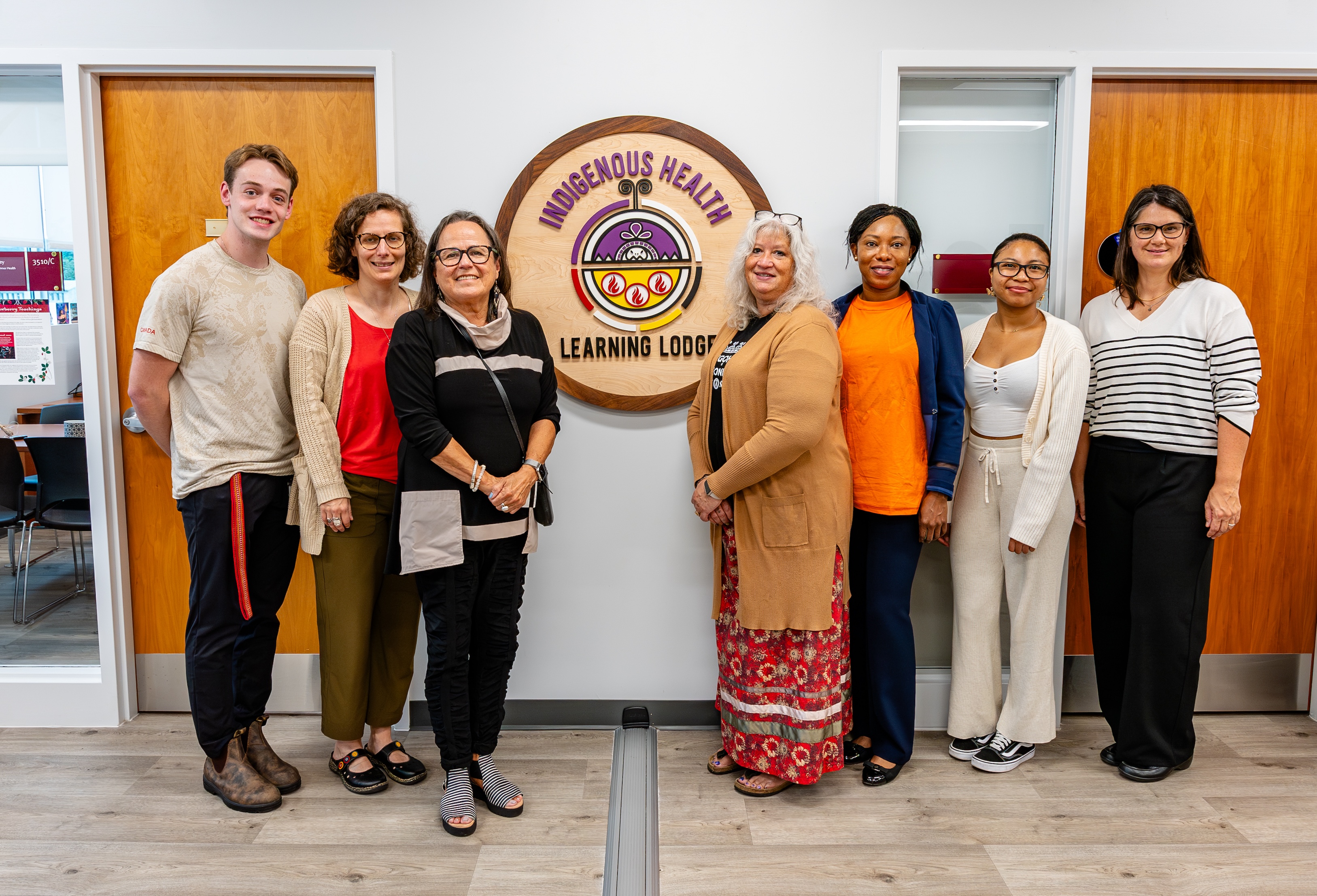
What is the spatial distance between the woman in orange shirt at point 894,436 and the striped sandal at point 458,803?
1.14 meters

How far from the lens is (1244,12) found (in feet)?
8.22

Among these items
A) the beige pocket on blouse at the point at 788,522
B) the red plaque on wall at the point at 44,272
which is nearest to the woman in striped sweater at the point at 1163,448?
the beige pocket on blouse at the point at 788,522

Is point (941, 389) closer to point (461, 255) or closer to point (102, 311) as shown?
point (461, 255)

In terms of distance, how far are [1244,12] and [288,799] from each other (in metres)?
3.82

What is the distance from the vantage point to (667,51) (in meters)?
2.47

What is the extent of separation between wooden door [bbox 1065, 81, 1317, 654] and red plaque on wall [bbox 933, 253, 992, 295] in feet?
1.16

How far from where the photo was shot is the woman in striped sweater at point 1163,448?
2.21m

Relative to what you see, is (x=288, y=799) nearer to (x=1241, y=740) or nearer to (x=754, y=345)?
(x=754, y=345)

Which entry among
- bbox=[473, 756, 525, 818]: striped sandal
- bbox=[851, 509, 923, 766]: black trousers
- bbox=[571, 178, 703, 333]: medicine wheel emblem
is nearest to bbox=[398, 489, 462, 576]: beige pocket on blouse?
bbox=[473, 756, 525, 818]: striped sandal

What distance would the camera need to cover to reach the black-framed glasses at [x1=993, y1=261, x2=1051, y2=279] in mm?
2232

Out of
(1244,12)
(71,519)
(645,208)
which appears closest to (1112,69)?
(1244,12)

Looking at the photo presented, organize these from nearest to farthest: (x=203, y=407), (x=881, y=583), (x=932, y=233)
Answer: (x=203, y=407), (x=881, y=583), (x=932, y=233)

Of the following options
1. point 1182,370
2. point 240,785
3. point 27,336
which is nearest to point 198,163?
point 27,336

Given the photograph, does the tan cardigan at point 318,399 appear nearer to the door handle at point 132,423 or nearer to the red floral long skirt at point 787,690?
the door handle at point 132,423
